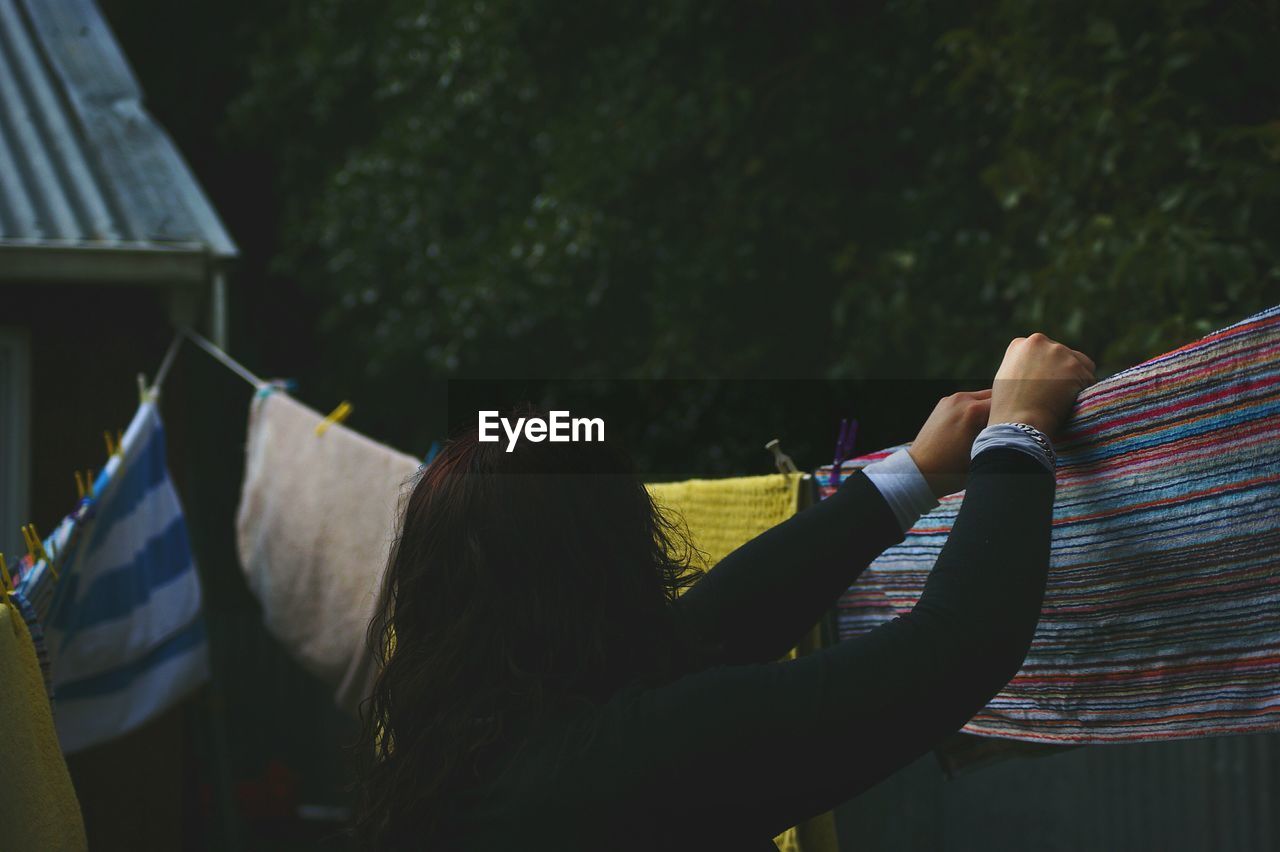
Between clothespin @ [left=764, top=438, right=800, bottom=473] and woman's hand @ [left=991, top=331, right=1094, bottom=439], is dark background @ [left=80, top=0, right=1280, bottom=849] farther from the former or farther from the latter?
clothespin @ [left=764, top=438, right=800, bottom=473]

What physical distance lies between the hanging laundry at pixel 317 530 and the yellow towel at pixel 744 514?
3.75 ft

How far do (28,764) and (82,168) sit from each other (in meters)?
3.30

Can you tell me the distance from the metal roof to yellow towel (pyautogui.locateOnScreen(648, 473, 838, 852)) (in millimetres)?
2450

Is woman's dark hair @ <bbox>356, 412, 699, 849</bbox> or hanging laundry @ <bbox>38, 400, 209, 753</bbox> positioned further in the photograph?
hanging laundry @ <bbox>38, 400, 209, 753</bbox>

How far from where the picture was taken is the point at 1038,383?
1235 mm

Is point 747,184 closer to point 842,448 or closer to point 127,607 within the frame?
point 127,607

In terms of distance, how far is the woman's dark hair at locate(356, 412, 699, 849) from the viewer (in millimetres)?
1188

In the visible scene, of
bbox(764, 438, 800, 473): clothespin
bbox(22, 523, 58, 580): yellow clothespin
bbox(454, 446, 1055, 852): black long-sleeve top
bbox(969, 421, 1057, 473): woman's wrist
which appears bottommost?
bbox(454, 446, 1055, 852): black long-sleeve top

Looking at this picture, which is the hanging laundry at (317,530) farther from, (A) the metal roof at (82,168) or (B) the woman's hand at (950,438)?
(B) the woman's hand at (950,438)

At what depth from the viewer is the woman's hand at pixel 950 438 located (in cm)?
137

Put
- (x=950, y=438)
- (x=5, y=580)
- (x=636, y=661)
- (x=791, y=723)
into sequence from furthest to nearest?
(x=5, y=580) → (x=950, y=438) → (x=636, y=661) → (x=791, y=723)

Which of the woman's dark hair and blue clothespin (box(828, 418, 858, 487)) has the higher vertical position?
blue clothespin (box(828, 418, 858, 487))

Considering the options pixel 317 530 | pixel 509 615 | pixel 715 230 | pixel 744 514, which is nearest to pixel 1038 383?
pixel 509 615

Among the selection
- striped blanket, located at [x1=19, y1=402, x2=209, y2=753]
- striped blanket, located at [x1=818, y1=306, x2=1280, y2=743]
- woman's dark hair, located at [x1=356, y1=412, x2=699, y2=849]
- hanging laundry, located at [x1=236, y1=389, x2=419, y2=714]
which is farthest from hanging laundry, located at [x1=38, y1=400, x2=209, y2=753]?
striped blanket, located at [x1=818, y1=306, x2=1280, y2=743]
